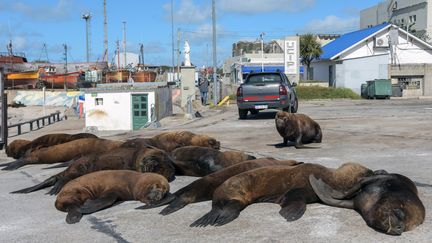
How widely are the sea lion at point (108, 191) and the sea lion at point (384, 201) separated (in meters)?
1.96

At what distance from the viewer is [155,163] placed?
26.0ft

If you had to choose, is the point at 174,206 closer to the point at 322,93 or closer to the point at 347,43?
the point at 322,93

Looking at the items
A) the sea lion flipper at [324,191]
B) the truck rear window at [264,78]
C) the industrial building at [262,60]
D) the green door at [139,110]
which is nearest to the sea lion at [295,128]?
the sea lion flipper at [324,191]

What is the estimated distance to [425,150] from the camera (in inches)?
424

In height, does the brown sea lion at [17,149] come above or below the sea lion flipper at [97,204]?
above

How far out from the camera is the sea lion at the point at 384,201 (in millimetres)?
5188

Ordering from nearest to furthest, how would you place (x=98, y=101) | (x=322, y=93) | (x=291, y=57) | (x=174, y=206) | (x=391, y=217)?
(x=391, y=217)
(x=174, y=206)
(x=98, y=101)
(x=322, y=93)
(x=291, y=57)

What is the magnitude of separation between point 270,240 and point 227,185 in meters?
1.10

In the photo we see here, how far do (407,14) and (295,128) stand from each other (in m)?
66.2

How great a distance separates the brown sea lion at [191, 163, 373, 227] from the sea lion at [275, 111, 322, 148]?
4.94m

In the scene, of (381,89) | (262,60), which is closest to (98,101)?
(381,89)

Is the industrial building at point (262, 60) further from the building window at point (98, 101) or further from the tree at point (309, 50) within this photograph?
the building window at point (98, 101)

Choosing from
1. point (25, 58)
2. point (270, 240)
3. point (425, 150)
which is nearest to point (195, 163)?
point (270, 240)

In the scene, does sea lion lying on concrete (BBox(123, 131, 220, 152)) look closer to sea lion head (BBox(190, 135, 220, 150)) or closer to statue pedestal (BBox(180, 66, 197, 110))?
sea lion head (BBox(190, 135, 220, 150))
